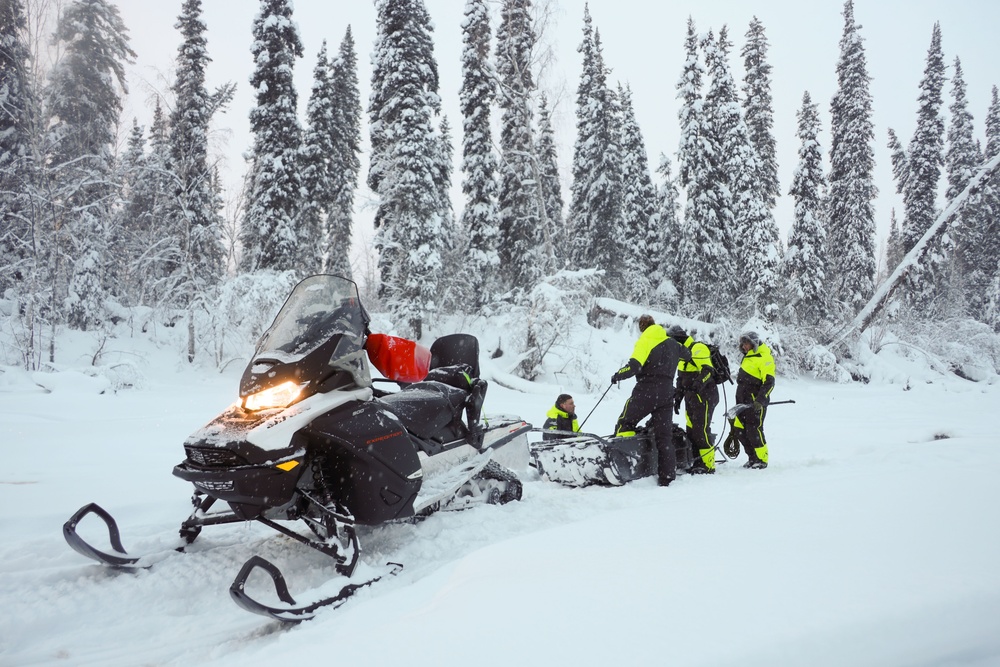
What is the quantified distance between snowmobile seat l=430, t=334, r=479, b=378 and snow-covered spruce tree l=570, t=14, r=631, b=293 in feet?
69.5

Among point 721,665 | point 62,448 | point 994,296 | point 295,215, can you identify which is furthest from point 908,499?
point 994,296

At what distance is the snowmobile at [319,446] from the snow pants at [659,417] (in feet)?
8.70

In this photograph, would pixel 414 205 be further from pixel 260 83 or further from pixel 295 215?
pixel 260 83

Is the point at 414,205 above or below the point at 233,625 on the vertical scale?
above

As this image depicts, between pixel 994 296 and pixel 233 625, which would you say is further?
pixel 994 296

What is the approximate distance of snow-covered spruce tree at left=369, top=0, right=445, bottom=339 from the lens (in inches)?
706

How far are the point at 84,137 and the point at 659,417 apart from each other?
24.8 metres

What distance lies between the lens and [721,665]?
4.99 feet

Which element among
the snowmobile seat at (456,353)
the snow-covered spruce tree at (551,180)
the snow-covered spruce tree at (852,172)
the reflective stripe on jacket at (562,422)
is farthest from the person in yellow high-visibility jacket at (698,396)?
the snow-covered spruce tree at (852,172)

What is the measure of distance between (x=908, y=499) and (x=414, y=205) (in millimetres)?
16412

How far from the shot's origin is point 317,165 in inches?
900

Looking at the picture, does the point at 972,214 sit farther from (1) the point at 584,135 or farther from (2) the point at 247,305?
(2) the point at 247,305

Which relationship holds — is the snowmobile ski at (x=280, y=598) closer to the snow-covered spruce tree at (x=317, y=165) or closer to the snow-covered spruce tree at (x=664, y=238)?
→ the snow-covered spruce tree at (x=317, y=165)

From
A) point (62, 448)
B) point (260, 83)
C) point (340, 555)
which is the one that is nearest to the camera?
point (340, 555)
